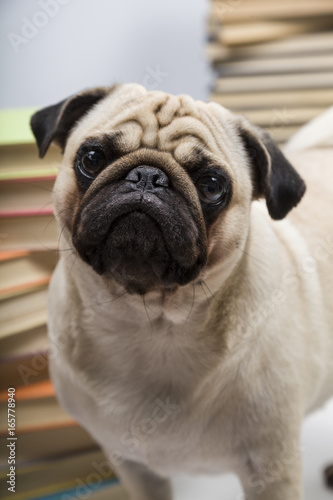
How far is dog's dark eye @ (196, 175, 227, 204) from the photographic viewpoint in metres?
0.95

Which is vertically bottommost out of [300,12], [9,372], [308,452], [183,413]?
[308,452]

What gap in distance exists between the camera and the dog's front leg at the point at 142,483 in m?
1.36

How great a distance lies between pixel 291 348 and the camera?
3.72 ft

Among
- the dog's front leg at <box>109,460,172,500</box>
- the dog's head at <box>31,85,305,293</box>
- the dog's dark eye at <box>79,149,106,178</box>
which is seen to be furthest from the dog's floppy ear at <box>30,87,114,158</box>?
the dog's front leg at <box>109,460,172,500</box>

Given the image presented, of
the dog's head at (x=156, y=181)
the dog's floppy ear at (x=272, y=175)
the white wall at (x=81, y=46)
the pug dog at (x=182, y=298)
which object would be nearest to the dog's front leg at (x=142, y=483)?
the pug dog at (x=182, y=298)

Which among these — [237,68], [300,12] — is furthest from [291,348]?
[300,12]

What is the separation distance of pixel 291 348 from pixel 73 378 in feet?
1.43

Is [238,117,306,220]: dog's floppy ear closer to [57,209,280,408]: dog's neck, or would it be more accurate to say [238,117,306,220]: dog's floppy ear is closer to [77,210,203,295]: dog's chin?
[57,209,280,408]: dog's neck

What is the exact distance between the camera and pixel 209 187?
956 mm

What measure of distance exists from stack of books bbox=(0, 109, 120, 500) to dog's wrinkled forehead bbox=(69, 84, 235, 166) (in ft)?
0.78

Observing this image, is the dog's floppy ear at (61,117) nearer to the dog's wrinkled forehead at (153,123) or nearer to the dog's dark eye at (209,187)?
the dog's wrinkled forehead at (153,123)

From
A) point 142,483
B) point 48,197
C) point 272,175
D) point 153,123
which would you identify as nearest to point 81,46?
point 48,197

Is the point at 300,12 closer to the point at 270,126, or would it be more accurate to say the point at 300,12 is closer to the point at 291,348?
the point at 270,126

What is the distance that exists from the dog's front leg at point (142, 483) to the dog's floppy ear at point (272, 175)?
0.70 metres
